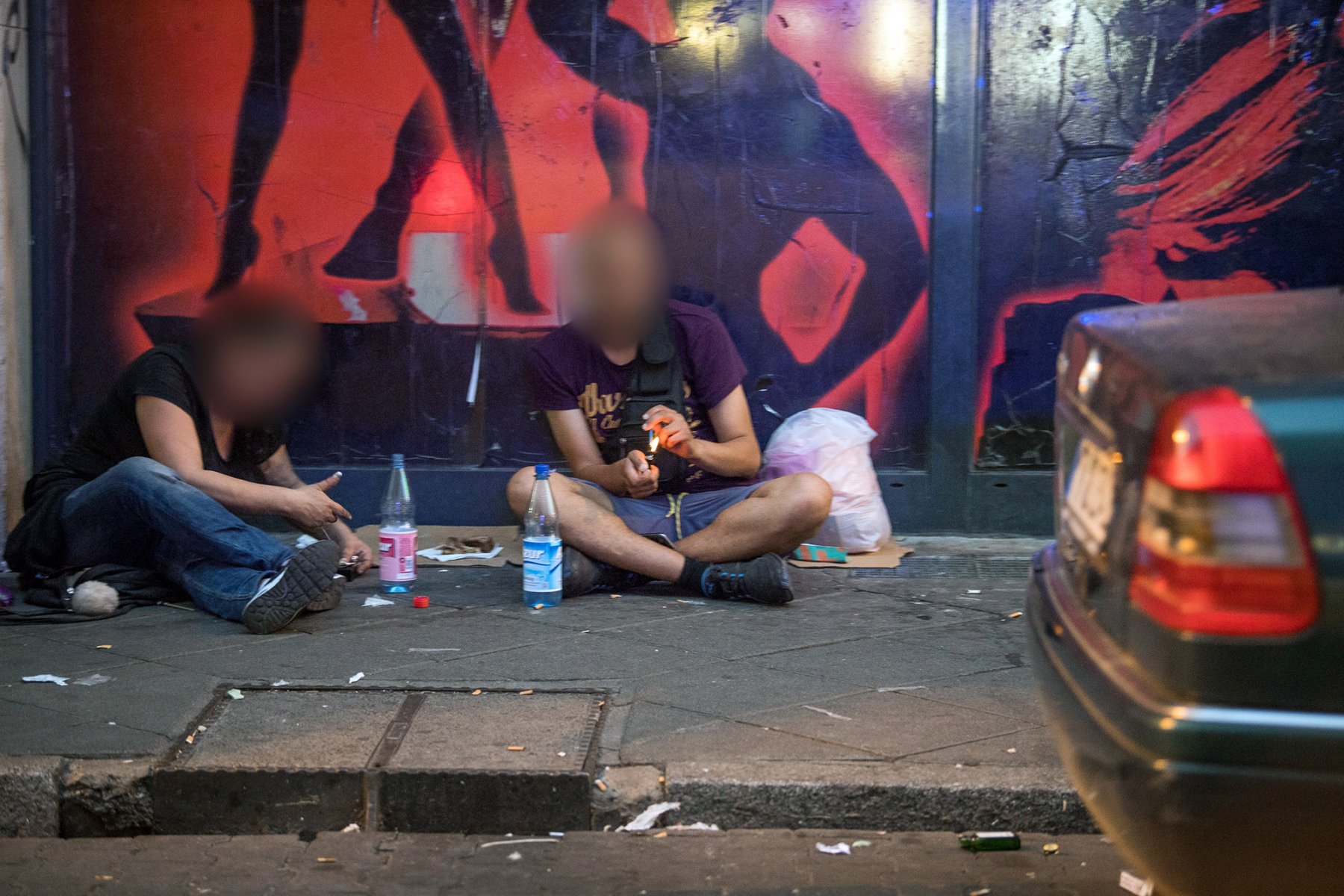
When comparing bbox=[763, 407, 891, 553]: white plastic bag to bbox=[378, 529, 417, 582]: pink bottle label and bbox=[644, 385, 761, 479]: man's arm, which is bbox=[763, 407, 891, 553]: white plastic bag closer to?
bbox=[644, 385, 761, 479]: man's arm

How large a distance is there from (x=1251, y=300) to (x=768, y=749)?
4.85 ft

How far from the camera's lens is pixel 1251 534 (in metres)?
1.70

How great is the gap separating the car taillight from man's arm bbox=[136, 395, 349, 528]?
3150mm

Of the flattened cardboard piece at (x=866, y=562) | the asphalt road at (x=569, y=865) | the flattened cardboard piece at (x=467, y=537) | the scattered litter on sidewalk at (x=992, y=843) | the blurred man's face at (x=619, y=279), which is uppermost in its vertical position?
the blurred man's face at (x=619, y=279)

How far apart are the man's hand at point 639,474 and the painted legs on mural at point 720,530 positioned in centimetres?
19

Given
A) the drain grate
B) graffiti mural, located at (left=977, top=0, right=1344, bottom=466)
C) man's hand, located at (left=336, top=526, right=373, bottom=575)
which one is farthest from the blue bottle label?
graffiti mural, located at (left=977, top=0, right=1344, bottom=466)

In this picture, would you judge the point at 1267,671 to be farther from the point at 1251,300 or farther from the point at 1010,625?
the point at 1010,625

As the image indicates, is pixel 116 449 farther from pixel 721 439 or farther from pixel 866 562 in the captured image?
pixel 866 562

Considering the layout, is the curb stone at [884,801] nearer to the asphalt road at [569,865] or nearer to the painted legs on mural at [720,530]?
the asphalt road at [569,865]

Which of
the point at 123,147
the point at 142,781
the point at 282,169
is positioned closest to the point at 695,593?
the point at 142,781

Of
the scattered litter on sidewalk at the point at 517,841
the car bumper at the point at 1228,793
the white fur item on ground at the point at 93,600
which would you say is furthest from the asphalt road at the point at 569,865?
the white fur item on ground at the point at 93,600

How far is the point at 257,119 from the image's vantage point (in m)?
5.64

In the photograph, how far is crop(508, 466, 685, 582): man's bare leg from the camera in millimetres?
4715

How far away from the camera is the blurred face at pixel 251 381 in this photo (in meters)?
4.56
